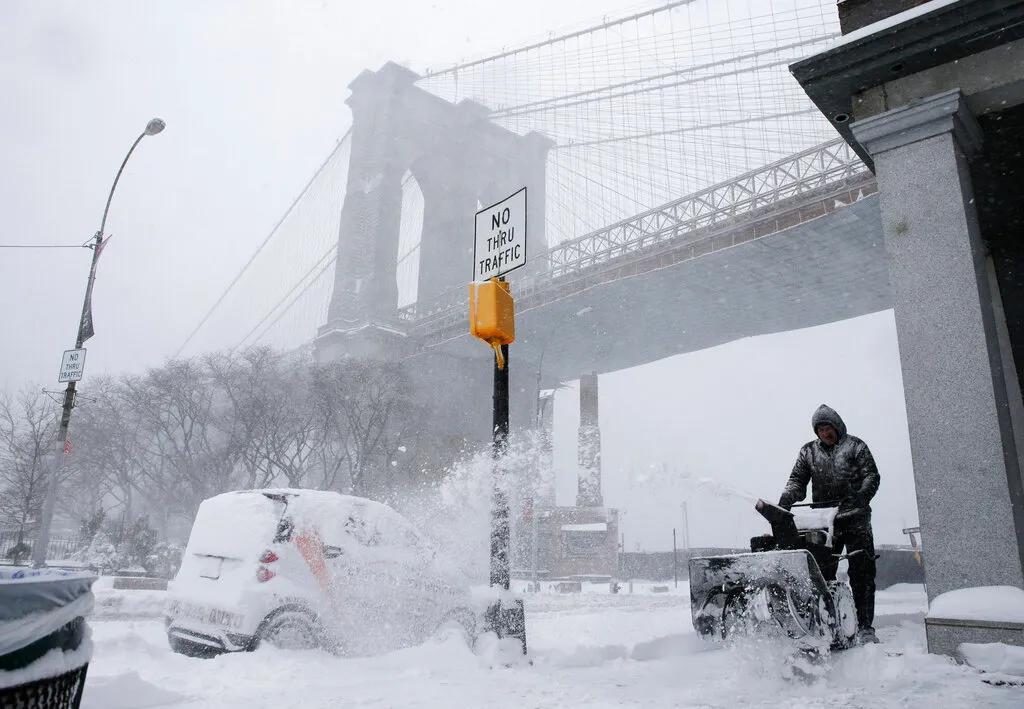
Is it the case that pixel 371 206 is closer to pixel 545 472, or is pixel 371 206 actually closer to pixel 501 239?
pixel 545 472

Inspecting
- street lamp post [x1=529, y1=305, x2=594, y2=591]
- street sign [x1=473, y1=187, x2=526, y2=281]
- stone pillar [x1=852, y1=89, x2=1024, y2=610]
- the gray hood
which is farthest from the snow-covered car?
street lamp post [x1=529, y1=305, x2=594, y2=591]

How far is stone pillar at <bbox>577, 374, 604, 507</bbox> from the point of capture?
3722 centimetres

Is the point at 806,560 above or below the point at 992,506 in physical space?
below

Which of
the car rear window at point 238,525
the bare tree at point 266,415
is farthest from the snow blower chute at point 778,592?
the bare tree at point 266,415

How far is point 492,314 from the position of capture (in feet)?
18.5

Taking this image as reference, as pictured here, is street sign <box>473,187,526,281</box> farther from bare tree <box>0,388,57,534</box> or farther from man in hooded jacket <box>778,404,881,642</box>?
bare tree <box>0,388,57,534</box>

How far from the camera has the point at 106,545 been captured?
20.4 metres

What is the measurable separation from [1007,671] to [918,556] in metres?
13.9

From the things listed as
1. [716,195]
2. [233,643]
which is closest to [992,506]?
[233,643]

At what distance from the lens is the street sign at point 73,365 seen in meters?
13.9

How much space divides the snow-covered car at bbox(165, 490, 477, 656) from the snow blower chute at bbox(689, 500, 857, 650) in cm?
215

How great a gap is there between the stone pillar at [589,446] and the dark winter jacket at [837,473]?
31.9 meters

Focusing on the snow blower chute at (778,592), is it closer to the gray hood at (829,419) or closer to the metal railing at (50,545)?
the gray hood at (829,419)

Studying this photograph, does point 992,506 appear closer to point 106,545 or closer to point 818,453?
point 818,453
